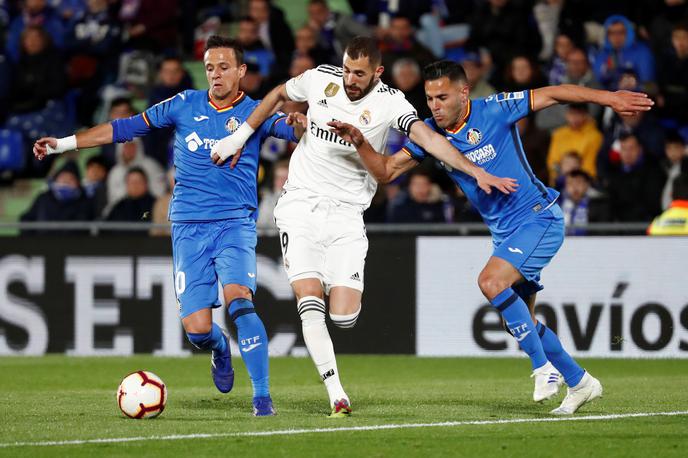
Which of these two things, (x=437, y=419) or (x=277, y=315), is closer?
(x=437, y=419)

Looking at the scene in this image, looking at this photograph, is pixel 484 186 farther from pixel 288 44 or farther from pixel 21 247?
pixel 288 44

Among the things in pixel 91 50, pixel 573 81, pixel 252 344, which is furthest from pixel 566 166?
pixel 91 50

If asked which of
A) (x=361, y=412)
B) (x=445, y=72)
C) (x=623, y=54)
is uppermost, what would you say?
(x=623, y=54)

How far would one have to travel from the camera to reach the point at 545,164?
16.0 m

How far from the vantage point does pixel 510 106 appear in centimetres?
923

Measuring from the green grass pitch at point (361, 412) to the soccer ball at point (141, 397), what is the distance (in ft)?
0.35

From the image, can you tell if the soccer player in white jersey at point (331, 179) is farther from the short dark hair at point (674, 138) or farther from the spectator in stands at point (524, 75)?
the spectator in stands at point (524, 75)

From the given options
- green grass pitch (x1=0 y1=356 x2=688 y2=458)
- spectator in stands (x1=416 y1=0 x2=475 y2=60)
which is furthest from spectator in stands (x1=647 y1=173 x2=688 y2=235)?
spectator in stands (x1=416 y1=0 x2=475 y2=60)

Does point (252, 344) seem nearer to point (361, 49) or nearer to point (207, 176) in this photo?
point (207, 176)

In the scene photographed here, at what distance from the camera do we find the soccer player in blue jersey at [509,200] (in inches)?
352

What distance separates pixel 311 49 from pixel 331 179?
9.03 m

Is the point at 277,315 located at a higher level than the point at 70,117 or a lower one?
lower

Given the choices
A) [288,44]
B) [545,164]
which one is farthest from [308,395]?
[288,44]

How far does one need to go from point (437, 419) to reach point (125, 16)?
13.4 metres
